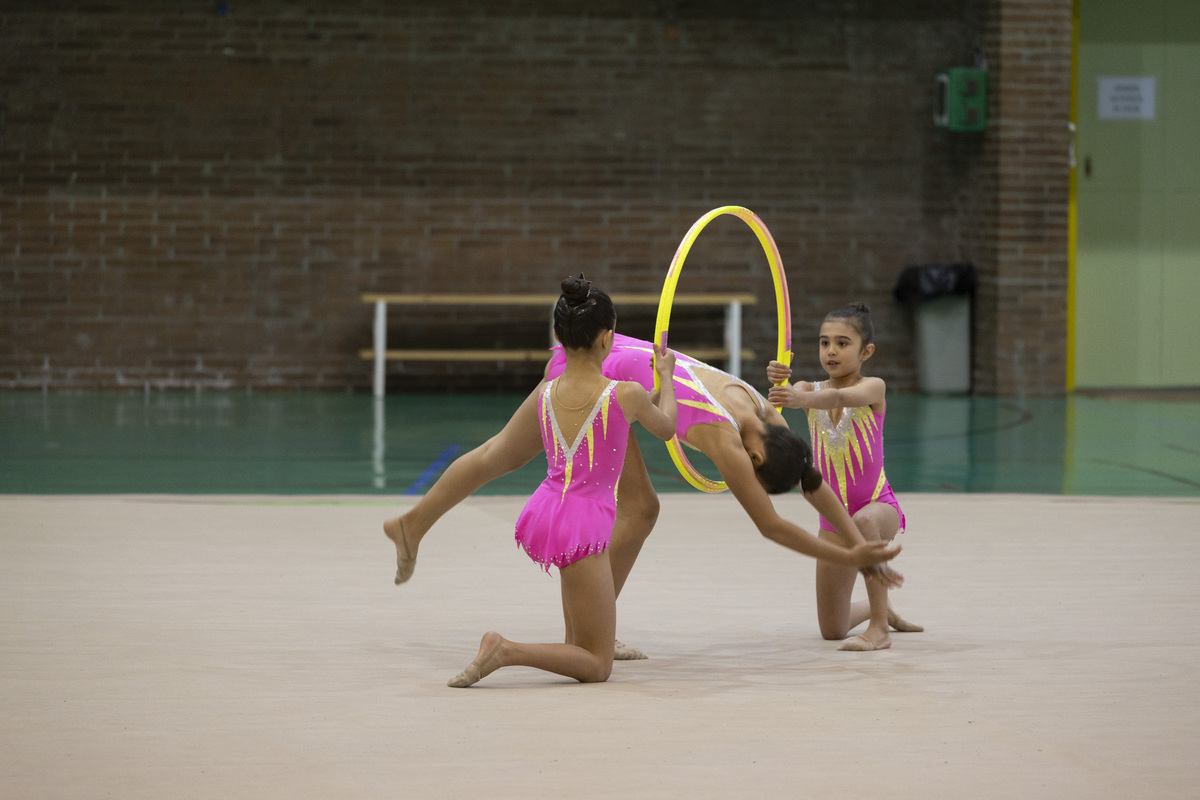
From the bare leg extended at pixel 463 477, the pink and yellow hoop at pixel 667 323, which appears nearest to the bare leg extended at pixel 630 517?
the pink and yellow hoop at pixel 667 323

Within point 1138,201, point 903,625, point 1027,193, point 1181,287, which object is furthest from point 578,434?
point 1181,287

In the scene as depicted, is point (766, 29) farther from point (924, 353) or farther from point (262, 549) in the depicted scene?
point (262, 549)

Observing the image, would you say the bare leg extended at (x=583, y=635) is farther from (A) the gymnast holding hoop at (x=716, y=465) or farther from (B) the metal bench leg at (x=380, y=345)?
(B) the metal bench leg at (x=380, y=345)

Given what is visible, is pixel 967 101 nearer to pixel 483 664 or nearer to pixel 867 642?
pixel 867 642

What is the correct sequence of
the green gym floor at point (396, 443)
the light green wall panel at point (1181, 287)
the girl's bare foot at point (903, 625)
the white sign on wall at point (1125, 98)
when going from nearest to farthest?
the girl's bare foot at point (903, 625), the green gym floor at point (396, 443), the white sign on wall at point (1125, 98), the light green wall panel at point (1181, 287)

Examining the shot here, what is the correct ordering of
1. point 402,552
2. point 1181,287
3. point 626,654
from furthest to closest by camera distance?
point 1181,287 < point 402,552 < point 626,654

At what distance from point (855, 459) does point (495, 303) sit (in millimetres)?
8003

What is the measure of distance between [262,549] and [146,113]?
7486 millimetres


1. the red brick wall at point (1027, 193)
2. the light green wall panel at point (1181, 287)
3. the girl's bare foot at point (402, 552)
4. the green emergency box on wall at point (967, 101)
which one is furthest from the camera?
the light green wall panel at point (1181, 287)

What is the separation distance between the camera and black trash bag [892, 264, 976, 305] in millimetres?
11859

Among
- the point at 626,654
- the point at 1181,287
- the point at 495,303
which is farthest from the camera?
the point at 1181,287

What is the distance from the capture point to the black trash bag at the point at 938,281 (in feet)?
38.9

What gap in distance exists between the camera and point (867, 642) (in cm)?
407

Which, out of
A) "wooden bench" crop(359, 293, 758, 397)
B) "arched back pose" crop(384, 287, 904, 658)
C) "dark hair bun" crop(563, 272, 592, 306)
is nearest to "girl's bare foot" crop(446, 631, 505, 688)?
"arched back pose" crop(384, 287, 904, 658)
